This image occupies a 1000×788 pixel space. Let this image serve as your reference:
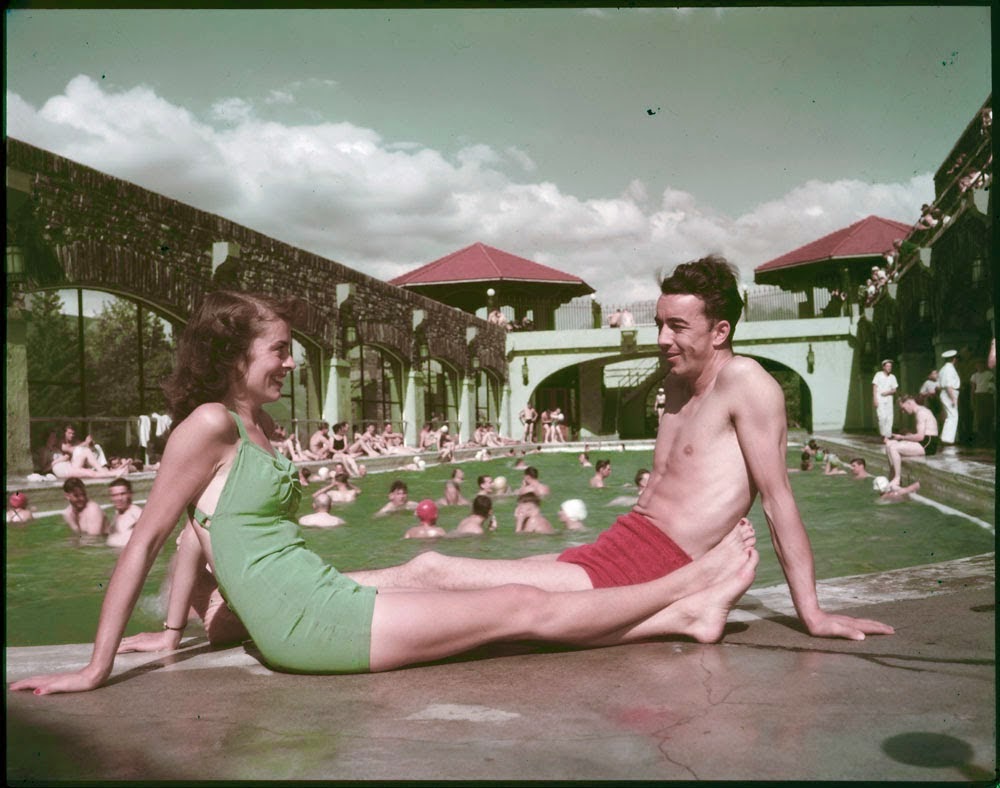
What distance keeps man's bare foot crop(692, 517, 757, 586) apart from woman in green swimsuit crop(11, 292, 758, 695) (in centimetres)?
32

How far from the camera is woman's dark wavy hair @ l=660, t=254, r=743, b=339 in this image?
9.09 feet

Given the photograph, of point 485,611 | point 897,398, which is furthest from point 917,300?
point 485,611

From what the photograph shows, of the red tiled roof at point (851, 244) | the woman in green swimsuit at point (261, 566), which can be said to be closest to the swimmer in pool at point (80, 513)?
the woman in green swimsuit at point (261, 566)

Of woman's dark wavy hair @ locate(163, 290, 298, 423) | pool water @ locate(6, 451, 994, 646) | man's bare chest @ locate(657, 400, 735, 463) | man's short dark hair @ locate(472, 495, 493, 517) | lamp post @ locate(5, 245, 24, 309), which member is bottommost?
pool water @ locate(6, 451, 994, 646)

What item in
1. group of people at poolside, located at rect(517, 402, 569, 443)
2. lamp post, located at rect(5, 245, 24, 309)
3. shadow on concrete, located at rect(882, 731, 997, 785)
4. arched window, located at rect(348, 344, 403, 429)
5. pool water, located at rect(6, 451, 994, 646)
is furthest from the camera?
group of people at poolside, located at rect(517, 402, 569, 443)

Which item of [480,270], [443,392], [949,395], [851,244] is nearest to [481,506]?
[949,395]

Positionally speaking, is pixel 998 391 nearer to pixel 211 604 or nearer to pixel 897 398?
pixel 211 604

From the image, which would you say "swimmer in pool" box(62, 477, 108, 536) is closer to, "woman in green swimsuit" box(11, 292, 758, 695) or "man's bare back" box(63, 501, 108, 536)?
"man's bare back" box(63, 501, 108, 536)

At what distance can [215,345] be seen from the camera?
8.01 ft

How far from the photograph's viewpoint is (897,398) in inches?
812

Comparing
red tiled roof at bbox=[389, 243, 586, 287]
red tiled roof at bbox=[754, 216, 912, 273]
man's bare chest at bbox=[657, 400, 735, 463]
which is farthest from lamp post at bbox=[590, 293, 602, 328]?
man's bare chest at bbox=[657, 400, 735, 463]

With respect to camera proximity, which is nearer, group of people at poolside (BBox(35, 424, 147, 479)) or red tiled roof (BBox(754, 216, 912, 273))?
group of people at poolside (BBox(35, 424, 147, 479))

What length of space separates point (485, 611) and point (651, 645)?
562mm

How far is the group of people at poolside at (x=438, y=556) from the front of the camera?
7.59ft
